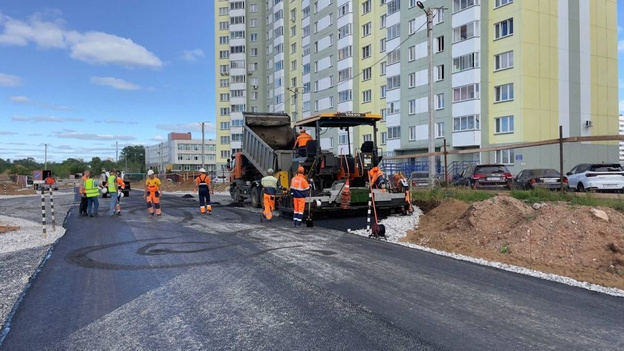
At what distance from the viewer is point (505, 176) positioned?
21406mm

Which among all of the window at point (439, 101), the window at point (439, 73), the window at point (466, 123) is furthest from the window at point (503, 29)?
the window at point (466, 123)

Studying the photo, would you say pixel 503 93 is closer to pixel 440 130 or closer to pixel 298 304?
pixel 440 130

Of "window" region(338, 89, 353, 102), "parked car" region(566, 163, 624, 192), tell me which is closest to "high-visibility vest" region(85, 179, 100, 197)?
"parked car" region(566, 163, 624, 192)

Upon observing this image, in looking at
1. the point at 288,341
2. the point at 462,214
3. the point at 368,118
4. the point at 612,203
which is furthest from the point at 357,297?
the point at 368,118

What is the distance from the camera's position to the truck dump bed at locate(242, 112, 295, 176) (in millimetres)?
17719

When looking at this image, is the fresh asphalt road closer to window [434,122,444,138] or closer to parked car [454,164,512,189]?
parked car [454,164,512,189]

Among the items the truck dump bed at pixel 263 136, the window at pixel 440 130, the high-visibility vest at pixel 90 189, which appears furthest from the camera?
the window at pixel 440 130

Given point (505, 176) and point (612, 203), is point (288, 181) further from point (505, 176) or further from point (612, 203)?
point (505, 176)

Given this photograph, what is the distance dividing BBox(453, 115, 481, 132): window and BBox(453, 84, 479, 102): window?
148 cm

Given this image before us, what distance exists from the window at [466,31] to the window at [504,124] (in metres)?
6.78

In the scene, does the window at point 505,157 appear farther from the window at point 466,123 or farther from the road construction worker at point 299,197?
the road construction worker at point 299,197

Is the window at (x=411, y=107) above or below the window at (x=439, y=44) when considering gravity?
below

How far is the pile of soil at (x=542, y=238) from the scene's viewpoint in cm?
742

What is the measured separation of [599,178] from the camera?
1755 cm
